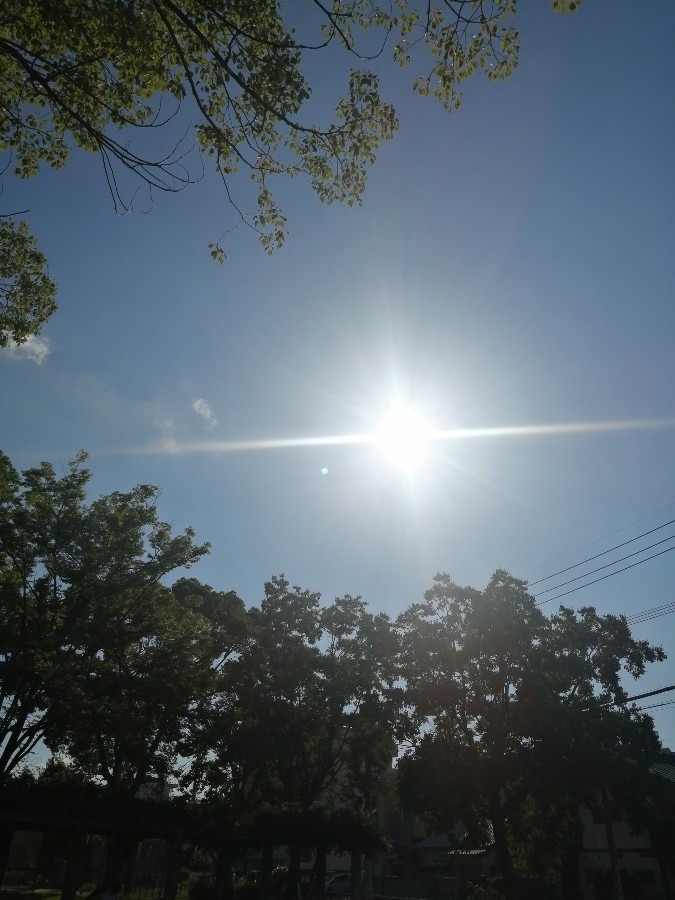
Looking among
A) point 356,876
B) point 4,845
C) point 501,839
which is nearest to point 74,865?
point 4,845

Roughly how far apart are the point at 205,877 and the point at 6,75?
113 feet

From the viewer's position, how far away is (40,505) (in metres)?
19.4

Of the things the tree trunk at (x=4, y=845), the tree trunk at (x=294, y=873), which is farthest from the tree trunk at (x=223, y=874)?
the tree trunk at (x=4, y=845)

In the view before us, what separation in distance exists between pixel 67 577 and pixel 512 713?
51.7 feet

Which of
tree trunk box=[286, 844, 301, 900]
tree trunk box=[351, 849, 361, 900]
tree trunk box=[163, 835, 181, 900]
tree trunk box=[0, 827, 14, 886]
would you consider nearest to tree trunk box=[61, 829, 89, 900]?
tree trunk box=[0, 827, 14, 886]

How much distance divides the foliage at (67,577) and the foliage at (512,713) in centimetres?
1090

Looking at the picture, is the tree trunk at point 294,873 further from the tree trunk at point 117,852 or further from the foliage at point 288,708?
the tree trunk at point 117,852

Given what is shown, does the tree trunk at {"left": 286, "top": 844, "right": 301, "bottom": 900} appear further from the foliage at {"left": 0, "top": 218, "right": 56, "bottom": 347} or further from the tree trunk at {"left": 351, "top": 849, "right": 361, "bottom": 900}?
the foliage at {"left": 0, "top": 218, "right": 56, "bottom": 347}

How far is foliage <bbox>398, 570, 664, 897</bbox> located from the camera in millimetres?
19438

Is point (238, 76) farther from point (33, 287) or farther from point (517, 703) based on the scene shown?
point (517, 703)

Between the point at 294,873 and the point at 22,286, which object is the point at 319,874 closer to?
the point at 294,873

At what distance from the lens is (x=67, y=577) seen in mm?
18984

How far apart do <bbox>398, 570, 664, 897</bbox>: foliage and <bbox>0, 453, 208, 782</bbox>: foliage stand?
35.8 feet

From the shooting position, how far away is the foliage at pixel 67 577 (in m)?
18.0
